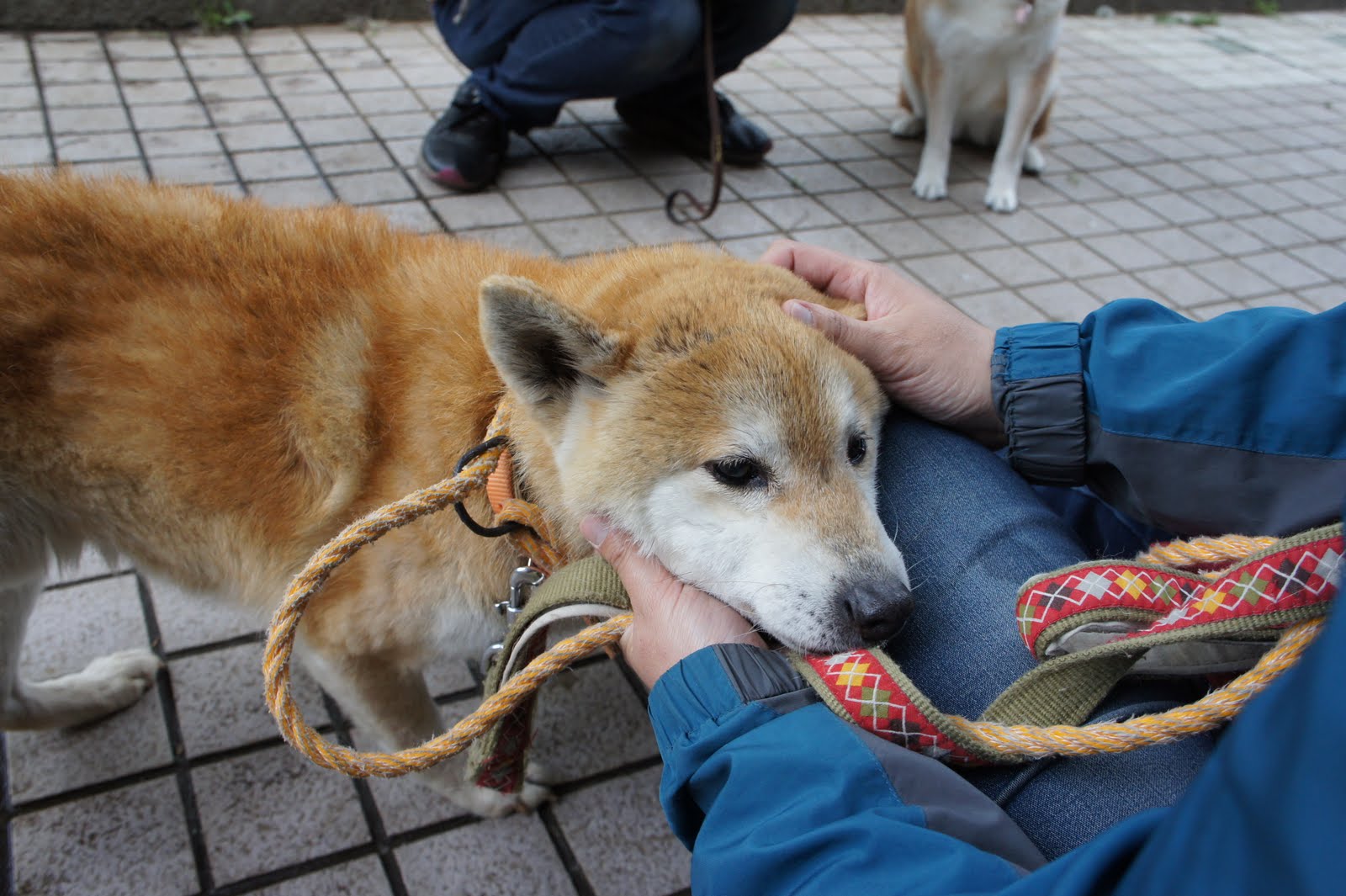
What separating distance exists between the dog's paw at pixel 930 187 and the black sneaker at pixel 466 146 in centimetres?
241

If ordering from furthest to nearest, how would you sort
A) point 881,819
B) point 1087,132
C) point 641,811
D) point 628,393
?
point 1087,132, point 641,811, point 628,393, point 881,819

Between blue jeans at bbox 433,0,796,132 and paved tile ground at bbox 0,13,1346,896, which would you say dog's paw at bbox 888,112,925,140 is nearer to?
paved tile ground at bbox 0,13,1346,896

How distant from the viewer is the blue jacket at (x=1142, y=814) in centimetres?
55

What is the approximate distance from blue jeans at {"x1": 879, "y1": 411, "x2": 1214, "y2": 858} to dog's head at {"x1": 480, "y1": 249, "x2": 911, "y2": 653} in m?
0.09

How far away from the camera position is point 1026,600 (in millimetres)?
1332

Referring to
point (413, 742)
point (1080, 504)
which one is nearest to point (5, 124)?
point (413, 742)

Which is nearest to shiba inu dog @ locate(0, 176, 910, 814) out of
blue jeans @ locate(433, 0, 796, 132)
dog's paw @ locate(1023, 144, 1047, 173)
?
blue jeans @ locate(433, 0, 796, 132)

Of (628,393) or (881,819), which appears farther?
(628,393)

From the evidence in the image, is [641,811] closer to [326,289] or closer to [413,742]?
[413,742]

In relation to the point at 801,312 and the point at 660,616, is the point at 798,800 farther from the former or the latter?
the point at 801,312

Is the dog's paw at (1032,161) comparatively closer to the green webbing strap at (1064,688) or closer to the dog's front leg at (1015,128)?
the dog's front leg at (1015,128)

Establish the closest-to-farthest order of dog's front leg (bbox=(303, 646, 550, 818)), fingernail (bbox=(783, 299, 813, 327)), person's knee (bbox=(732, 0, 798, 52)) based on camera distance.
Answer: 1. fingernail (bbox=(783, 299, 813, 327))
2. dog's front leg (bbox=(303, 646, 550, 818))
3. person's knee (bbox=(732, 0, 798, 52))

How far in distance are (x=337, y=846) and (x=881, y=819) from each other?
1.54 m

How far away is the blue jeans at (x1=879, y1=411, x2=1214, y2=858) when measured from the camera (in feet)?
4.08
